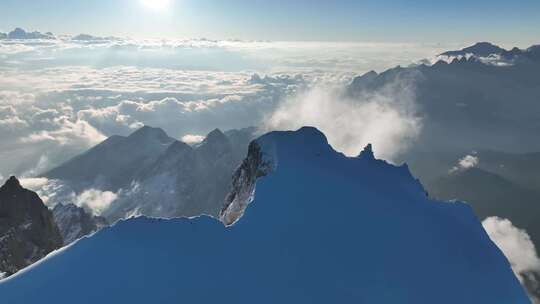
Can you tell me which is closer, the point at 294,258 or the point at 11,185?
the point at 294,258

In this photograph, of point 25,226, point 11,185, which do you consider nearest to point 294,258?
point 25,226

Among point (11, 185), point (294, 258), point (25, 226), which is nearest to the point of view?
point (294, 258)

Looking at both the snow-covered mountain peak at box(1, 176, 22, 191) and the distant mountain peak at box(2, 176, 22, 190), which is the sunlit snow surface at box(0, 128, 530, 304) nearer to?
the snow-covered mountain peak at box(1, 176, 22, 191)

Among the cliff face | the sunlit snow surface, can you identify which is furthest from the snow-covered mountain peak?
the sunlit snow surface

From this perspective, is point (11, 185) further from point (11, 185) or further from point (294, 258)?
point (294, 258)

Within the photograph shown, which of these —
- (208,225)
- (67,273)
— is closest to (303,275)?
(208,225)

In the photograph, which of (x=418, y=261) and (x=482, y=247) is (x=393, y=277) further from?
(x=482, y=247)
